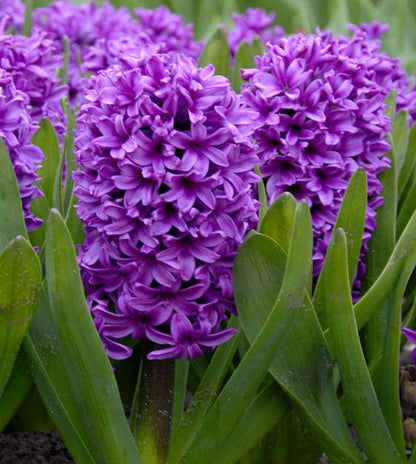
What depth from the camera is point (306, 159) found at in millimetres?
1724

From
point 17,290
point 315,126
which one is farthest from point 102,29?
point 17,290

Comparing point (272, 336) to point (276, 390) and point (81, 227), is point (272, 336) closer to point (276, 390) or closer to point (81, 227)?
point (276, 390)

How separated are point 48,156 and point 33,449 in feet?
2.09

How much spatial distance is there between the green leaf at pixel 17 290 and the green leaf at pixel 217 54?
1086 mm

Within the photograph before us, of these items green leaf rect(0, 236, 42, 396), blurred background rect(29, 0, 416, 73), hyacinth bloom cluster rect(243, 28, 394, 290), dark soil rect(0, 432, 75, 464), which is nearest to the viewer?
green leaf rect(0, 236, 42, 396)

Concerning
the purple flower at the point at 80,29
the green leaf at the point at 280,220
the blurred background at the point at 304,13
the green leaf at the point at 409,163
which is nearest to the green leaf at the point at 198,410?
the green leaf at the point at 280,220

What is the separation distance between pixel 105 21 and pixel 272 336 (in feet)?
6.70

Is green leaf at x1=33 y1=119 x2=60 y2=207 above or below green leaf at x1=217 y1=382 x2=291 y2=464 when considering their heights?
above

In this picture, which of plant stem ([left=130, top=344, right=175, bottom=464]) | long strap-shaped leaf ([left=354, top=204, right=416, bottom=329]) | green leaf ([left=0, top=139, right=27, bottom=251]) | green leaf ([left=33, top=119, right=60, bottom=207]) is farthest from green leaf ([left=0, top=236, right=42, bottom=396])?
long strap-shaped leaf ([left=354, top=204, right=416, bottom=329])

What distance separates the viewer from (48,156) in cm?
188

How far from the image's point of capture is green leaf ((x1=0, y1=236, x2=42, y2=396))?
133cm

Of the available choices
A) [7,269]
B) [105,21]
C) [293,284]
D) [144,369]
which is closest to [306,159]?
[293,284]

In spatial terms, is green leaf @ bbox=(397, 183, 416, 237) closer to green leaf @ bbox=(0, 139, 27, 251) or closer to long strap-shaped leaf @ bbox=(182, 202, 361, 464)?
long strap-shaped leaf @ bbox=(182, 202, 361, 464)

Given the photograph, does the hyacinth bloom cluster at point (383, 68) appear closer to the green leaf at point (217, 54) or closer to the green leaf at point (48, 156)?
the green leaf at point (217, 54)
